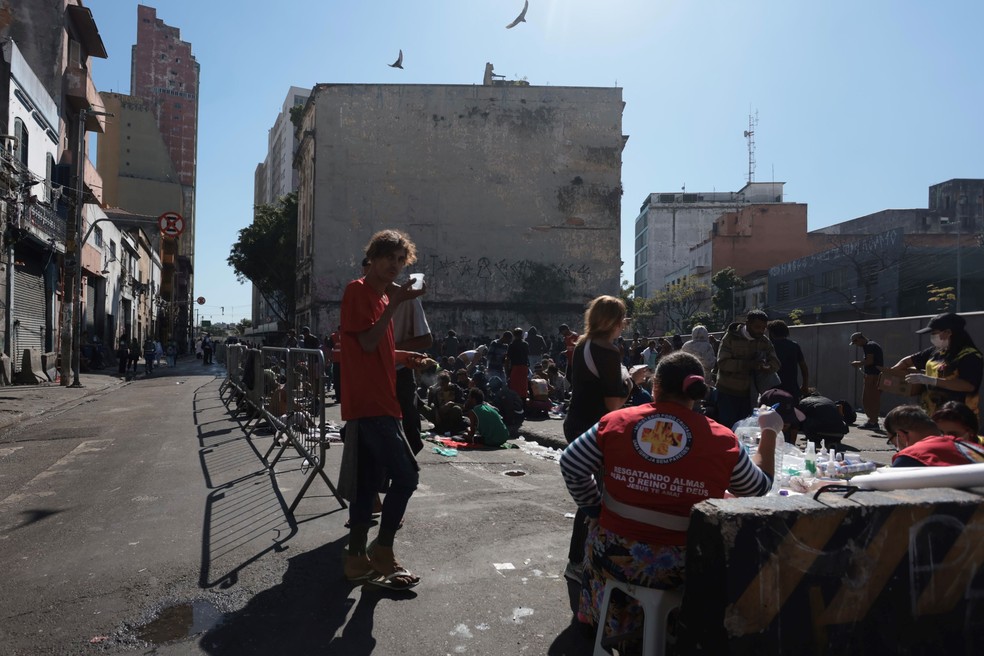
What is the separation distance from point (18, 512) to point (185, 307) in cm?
9479

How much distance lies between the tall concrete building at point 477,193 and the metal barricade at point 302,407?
26935 mm

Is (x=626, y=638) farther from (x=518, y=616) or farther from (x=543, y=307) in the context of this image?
(x=543, y=307)

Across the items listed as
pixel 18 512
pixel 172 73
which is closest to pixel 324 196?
pixel 18 512

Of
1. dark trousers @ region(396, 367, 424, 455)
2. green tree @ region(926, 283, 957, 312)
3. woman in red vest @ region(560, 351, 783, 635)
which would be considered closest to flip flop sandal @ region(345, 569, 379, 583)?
dark trousers @ region(396, 367, 424, 455)

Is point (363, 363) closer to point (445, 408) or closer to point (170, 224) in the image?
point (445, 408)

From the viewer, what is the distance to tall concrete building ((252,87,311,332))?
324ft

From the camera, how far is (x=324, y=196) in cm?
3547

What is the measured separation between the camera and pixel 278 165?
396 feet

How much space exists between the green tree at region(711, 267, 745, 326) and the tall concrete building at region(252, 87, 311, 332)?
161 feet

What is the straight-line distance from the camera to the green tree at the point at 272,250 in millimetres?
45969

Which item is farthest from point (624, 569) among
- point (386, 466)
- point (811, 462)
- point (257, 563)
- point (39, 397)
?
point (39, 397)

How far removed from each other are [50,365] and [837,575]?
27.1m

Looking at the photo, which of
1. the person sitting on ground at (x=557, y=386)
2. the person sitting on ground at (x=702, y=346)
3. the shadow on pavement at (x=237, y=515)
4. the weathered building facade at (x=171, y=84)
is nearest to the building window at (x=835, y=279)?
the person sitting on ground at (x=557, y=386)

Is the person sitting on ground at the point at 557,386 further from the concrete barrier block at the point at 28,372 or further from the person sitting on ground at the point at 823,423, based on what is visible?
the concrete barrier block at the point at 28,372
